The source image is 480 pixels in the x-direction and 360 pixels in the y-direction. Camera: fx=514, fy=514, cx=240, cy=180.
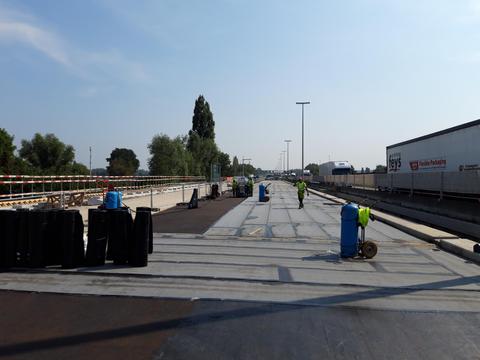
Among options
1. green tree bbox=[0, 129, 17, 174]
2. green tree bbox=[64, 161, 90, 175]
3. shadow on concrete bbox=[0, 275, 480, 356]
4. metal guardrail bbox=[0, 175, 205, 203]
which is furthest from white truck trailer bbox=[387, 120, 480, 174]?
green tree bbox=[64, 161, 90, 175]

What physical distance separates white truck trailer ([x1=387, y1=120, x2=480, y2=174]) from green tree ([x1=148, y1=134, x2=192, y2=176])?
Answer: 181ft

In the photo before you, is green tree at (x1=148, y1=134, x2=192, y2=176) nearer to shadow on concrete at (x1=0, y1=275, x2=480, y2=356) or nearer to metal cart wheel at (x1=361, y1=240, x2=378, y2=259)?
metal cart wheel at (x1=361, y1=240, x2=378, y2=259)

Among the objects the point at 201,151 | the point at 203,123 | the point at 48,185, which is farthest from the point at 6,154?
the point at 203,123

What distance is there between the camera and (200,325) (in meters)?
6.15

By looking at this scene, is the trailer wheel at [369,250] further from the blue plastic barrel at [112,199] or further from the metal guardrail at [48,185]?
the metal guardrail at [48,185]

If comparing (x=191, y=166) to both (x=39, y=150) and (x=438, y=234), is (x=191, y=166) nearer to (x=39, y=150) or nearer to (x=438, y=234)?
(x=39, y=150)

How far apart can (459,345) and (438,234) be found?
34.0ft

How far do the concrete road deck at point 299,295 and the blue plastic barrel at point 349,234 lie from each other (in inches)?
14.0

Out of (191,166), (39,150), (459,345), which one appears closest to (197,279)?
(459,345)

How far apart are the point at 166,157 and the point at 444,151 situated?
→ 65177mm

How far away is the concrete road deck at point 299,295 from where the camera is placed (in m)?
5.53

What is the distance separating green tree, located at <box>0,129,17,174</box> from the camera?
44.4 metres

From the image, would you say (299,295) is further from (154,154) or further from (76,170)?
(154,154)

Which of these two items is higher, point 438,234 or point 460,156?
point 460,156
